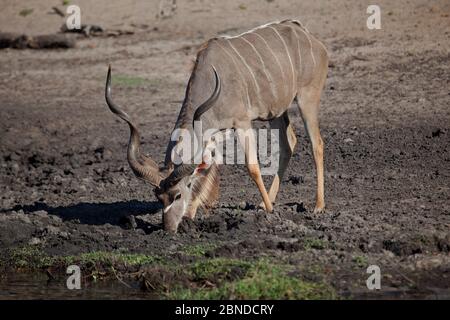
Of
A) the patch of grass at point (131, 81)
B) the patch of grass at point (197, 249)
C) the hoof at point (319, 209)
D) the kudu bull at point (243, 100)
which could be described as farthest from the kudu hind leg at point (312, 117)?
the patch of grass at point (131, 81)

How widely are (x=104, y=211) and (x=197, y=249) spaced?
142cm

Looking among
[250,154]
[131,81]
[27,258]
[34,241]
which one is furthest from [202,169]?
[131,81]

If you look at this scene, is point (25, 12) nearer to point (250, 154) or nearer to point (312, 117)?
point (312, 117)

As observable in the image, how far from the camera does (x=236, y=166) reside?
9.06 meters

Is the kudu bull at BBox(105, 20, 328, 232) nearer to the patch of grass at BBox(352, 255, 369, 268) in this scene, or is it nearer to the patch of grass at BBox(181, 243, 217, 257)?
the patch of grass at BBox(181, 243, 217, 257)

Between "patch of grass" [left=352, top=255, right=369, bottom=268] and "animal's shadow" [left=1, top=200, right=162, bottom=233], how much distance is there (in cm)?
160

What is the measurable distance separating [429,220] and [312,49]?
1774 millimetres

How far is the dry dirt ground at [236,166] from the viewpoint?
258 inches

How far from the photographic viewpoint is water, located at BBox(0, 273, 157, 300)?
20.9ft

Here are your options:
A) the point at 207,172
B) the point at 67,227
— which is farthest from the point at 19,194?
the point at 207,172

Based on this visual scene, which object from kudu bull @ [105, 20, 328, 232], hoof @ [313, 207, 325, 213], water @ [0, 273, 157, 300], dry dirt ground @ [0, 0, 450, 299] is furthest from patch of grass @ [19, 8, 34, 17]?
water @ [0, 273, 157, 300]

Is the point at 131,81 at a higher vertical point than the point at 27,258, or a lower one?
higher

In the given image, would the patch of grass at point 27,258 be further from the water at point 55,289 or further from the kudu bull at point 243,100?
the kudu bull at point 243,100

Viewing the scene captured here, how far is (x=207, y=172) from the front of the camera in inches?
300
